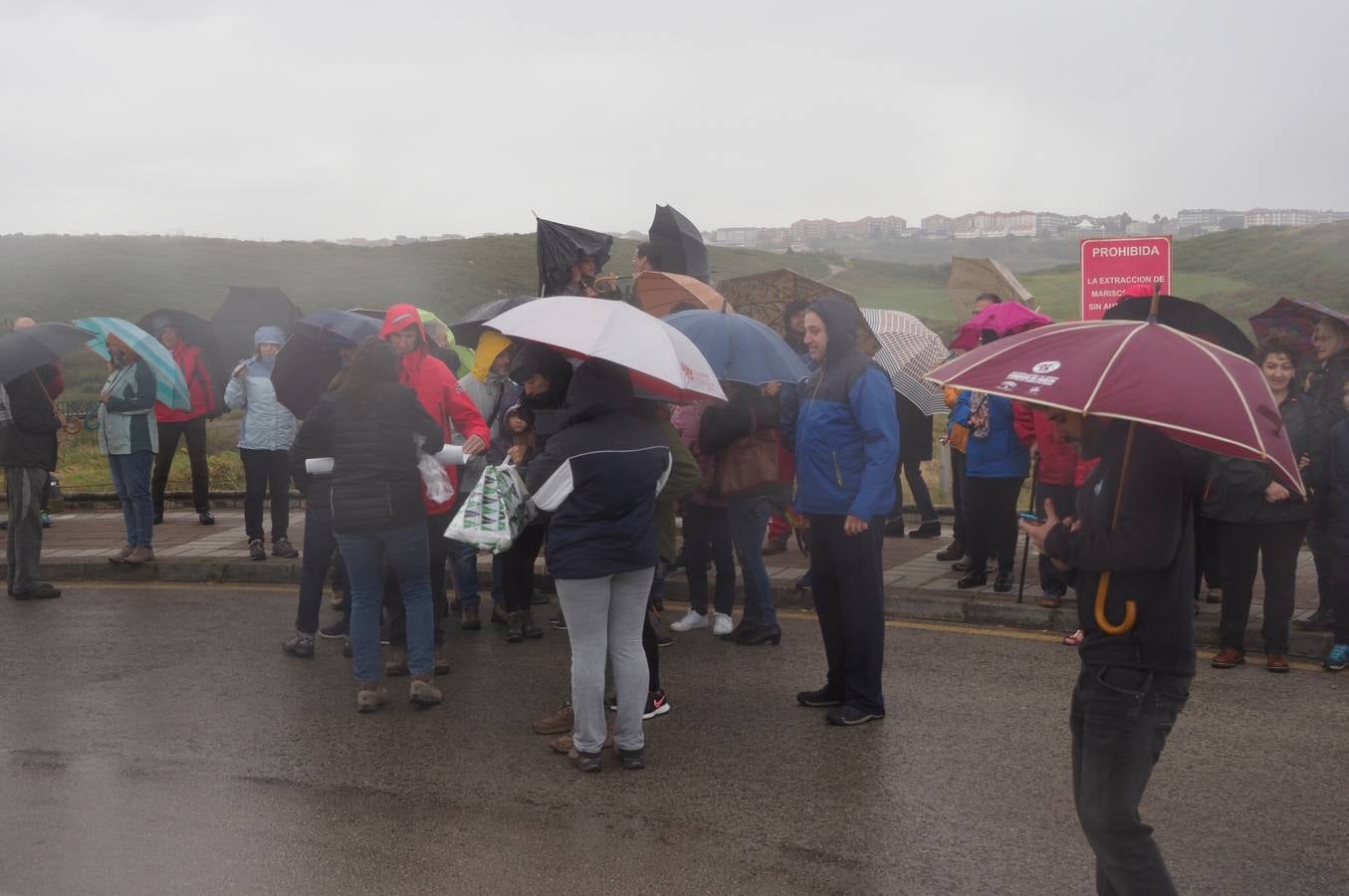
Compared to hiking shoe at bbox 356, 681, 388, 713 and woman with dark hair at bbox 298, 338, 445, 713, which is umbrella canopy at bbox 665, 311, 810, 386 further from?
hiking shoe at bbox 356, 681, 388, 713

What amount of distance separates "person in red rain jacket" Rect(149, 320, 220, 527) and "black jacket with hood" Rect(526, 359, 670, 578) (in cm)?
834

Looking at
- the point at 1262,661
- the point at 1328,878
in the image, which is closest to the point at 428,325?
the point at 1262,661

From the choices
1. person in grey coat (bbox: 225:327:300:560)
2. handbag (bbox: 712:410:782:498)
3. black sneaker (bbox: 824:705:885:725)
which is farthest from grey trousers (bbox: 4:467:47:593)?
black sneaker (bbox: 824:705:885:725)

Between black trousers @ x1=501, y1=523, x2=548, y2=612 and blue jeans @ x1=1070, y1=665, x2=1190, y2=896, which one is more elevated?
blue jeans @ x1=1070, y1=665, x2=1190, y2=896

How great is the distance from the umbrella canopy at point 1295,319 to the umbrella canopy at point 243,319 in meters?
9.39

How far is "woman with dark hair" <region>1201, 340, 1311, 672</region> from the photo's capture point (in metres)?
7.21

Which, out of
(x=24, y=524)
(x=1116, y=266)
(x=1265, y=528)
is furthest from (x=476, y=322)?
(x=1116, y=266)

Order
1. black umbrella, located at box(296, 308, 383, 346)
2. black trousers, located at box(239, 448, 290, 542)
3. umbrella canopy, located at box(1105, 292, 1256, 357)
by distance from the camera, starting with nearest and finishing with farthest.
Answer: umbrella canopy, located at box(1105, 292, 1256, 357), black umbrella, located at box(296, 308, 383, 346), black trousers, located at box(239, 448, 290, 542)

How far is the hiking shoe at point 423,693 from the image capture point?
7.00 m

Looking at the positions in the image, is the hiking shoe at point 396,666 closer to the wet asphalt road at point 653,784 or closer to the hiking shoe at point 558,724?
the wet asphalt road at point 653,784

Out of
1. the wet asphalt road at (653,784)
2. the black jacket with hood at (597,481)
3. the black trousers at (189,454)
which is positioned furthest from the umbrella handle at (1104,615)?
the black trousers at (189,454)

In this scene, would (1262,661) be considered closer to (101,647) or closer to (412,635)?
(412,635)

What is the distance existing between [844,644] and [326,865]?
2.86 m

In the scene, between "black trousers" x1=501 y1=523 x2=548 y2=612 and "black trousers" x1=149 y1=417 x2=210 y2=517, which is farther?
"black trousers" x1=149 y1=417 x2=210 y2=517
